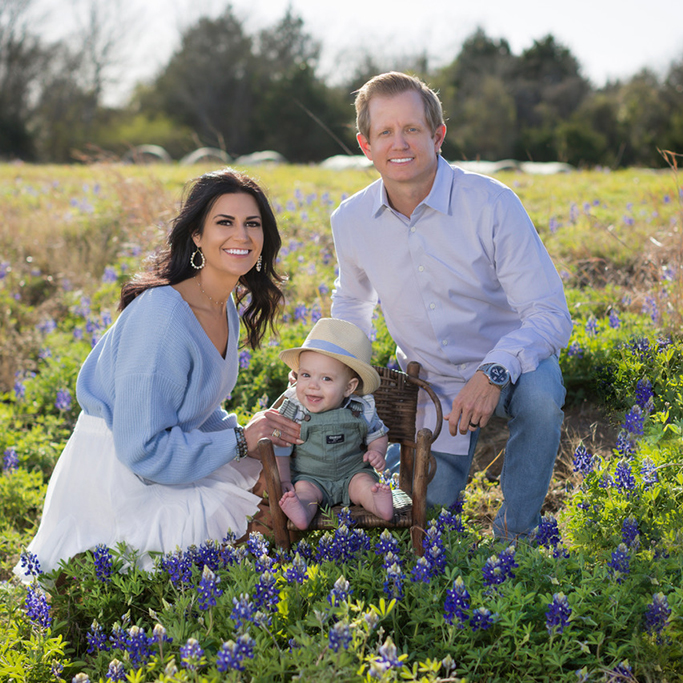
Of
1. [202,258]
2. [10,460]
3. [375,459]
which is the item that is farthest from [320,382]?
[10,460]

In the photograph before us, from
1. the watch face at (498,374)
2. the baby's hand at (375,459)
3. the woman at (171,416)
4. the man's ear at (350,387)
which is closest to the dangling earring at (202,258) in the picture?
the woman at (171,416)

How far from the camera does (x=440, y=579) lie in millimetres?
2480

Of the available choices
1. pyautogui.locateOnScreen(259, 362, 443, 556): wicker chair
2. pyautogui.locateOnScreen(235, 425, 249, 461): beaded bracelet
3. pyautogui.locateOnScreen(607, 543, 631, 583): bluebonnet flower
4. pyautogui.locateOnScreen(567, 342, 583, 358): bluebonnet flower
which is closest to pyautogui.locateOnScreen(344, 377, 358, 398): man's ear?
pyautogui.locateOnScreen(259, 362, 443, 556): wicker chair

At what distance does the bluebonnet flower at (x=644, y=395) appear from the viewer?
3397mm

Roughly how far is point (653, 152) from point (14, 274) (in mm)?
22836

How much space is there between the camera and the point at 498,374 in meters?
2.96

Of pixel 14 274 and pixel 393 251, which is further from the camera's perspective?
pixel 14 274

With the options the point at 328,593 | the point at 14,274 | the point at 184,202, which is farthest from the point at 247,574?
the point at 14,274

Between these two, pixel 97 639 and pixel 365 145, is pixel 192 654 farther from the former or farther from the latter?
pixel 365 145

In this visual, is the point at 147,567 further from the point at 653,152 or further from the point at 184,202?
the point at 653,152

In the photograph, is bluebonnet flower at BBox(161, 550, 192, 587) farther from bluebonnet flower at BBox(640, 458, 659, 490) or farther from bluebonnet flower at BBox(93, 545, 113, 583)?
bluebonnet flower at BBox(640, 458, 659, 490)

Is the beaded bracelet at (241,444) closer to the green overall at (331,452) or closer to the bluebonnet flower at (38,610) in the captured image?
the green overall at (331,452)

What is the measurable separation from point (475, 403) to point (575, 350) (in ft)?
4.93

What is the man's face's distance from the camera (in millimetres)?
3227
